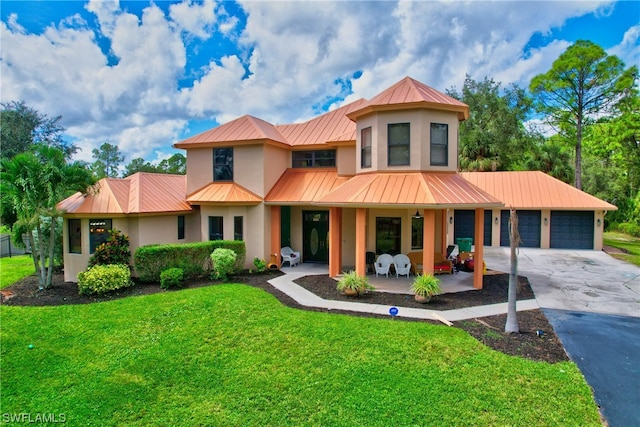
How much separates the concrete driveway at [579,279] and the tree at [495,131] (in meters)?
12.3

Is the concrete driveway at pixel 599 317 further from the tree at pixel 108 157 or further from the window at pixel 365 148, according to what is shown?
the tree at pixel 108 157

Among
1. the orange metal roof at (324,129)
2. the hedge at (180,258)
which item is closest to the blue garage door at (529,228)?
the orange metal roof at (324,129)

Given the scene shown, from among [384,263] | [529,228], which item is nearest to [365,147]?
[384,263]

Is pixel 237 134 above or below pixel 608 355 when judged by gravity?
above

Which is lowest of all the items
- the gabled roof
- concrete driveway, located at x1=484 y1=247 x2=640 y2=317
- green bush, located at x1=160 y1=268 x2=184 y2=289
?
concrete driveway, located at x1=484 y1=247 x2=640 y2=317

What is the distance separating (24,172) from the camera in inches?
460

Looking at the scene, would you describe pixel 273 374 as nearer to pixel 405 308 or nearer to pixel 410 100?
pixel 405 308

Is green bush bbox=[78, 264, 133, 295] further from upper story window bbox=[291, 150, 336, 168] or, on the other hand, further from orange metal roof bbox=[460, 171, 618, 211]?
orange metal roof bbox=[460, 171, 618, 211]

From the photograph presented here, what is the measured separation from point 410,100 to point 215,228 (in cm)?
987

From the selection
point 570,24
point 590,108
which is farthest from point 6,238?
point 590,108

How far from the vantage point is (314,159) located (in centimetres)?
1727

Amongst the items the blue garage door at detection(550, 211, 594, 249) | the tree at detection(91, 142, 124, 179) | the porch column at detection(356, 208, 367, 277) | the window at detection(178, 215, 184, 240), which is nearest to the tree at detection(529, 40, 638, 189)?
the blue garage door at detection(550, 211, 594, 249)

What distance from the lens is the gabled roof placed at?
614 inches

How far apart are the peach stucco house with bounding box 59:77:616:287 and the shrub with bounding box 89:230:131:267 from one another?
477mm
